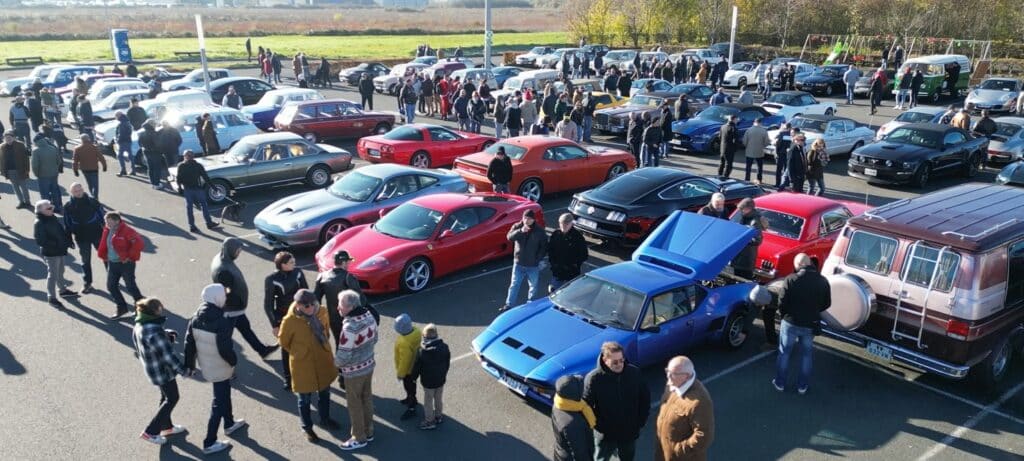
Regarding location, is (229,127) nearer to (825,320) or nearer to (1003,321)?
(825,320)

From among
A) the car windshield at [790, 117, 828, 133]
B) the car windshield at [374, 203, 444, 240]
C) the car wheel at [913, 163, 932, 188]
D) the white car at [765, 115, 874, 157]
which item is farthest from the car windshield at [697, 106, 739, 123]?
the car windshield at [374, 203, 444, 240]

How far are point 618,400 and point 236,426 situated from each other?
13.0 ft

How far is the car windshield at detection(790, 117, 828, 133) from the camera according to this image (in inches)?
786

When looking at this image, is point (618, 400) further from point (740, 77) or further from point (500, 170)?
point (740, 77)

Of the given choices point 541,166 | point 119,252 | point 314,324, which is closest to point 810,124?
point 541,166

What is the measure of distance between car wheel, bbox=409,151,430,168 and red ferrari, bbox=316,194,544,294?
20.8 ft

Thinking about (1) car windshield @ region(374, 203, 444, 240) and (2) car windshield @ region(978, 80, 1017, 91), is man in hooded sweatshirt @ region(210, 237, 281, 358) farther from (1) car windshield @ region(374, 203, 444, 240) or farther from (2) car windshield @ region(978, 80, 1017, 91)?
(2) car windshield @ region(978, 80, 1017, 91)

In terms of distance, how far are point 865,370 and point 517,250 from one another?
4514 millimetres

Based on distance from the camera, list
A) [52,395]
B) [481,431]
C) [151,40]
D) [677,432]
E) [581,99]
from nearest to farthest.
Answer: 1. [677,432]
2. [481,431]
3. [52,395]
4. [581,99]
5. [151,40]

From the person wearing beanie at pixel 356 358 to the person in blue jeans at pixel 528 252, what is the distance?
3.45 m

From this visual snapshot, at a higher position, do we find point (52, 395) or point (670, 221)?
point (670, 221)

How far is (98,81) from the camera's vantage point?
2569 cm

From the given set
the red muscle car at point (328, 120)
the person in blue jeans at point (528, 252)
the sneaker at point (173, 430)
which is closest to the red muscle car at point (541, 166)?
the person in blue jeans at point (528, 252)

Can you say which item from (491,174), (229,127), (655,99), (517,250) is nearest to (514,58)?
(655,99)
